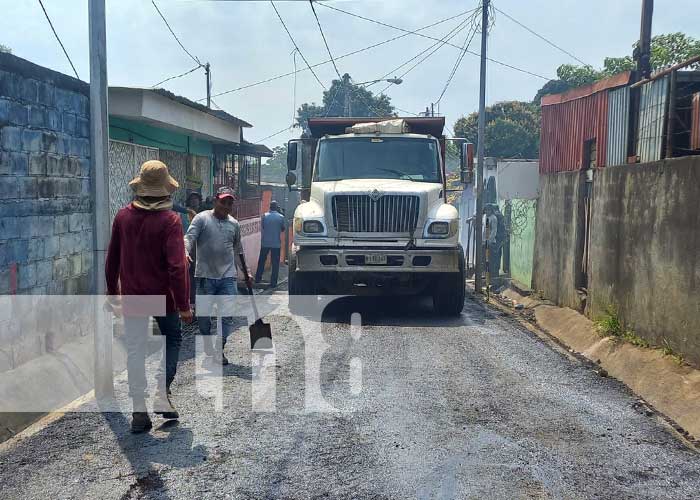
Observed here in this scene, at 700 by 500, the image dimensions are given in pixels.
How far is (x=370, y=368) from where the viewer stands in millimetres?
7355

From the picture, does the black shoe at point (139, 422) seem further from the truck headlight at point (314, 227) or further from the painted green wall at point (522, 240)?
the painted green wall at point (522, 240)

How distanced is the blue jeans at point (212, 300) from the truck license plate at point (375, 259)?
2.81m

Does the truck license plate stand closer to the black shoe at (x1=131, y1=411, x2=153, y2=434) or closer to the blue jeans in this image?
the blue jeans

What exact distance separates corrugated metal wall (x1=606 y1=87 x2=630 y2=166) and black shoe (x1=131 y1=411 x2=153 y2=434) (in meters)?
7.10

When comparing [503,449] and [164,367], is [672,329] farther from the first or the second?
[164,367]

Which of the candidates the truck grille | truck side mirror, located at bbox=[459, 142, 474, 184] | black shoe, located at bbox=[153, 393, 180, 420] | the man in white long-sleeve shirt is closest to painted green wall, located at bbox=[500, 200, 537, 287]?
truck side mirror, located at bbox=[459, 142, 474, 184]

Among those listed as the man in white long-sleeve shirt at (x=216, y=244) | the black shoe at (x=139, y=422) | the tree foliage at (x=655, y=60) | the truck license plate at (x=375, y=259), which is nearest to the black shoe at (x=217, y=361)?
the man in white long-sleeve shirt at (x=216, y=244)

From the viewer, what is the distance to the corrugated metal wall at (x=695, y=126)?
769cm

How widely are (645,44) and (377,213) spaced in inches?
173

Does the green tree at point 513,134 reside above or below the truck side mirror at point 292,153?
above

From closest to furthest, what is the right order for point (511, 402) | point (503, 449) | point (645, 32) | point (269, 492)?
1. point (269, 492)
2. point (503, 449)
3. point (511, 402)
4. point (645, 32)

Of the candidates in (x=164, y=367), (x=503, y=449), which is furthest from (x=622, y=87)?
(x=164, y=367)

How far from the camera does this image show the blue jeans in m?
7.68

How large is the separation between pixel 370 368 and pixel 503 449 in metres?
2.52
